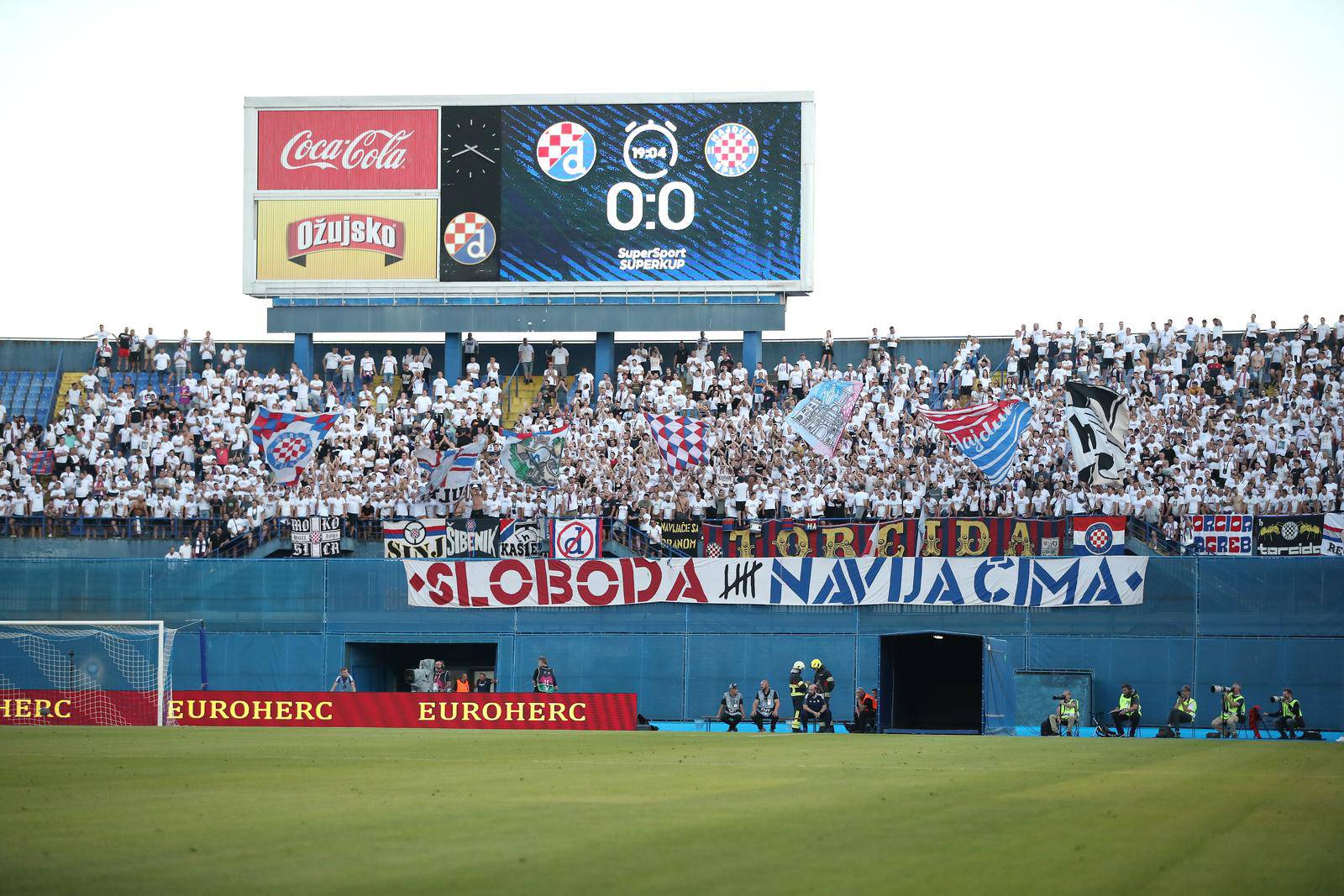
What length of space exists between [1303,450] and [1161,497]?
374 centimetres

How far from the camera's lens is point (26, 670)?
41.7 metres

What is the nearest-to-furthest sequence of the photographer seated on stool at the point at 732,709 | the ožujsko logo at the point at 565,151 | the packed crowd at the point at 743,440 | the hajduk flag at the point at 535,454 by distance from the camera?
1. the photographer seated on stool at the point at 732,709
2. the packed crowd at the point at 743,440
3. the hajduk flag at the point at 535,454
4. the ožujsko logo at the point at 565,151

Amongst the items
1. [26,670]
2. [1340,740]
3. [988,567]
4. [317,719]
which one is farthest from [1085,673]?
[26,670]

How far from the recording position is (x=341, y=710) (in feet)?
114

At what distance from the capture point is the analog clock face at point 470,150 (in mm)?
49781

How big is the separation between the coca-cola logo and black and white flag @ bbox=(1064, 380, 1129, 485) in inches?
889

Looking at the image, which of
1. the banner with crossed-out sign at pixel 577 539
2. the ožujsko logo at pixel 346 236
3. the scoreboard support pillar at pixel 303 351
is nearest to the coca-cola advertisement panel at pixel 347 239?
the ožujsko logo at pixel 346 236

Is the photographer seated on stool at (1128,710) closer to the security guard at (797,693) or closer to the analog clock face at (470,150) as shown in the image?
the security guard at (797,693)

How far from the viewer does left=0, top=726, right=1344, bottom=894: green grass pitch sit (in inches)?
447

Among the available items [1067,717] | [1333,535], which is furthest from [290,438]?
[1333,535]

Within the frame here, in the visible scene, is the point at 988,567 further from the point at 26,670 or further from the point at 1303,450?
the point at 26,670

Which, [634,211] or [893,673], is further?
[634,211]

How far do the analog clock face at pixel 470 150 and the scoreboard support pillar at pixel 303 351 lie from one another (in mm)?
6954

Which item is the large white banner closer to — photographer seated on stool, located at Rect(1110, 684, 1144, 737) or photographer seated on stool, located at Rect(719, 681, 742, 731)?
photographer seated on stool, located at Rect(1110, 684, 1144, 737)
